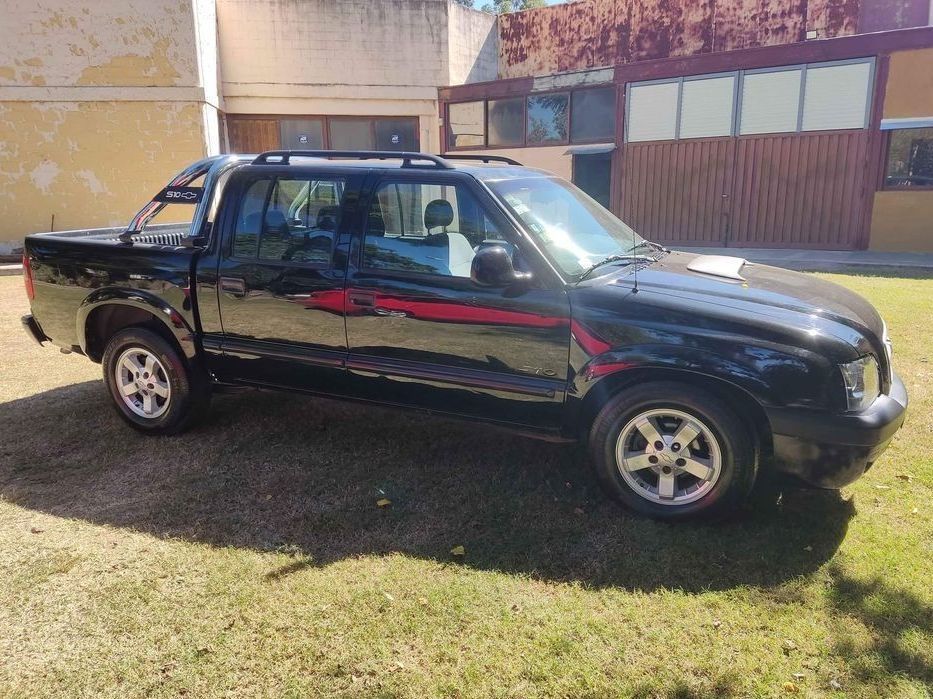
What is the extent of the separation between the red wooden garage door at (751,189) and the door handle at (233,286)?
48.5ft

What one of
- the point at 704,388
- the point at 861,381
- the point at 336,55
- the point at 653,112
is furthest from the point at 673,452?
the point at 336,55

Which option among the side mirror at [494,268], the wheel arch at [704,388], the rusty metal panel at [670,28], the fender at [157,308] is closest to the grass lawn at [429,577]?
the wheel arch at [704,388]

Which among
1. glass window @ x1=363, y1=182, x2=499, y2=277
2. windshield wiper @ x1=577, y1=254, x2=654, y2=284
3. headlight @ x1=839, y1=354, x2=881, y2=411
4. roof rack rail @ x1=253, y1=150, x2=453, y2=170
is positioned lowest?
headlight @ x1=839, y1=354, x2=881, y2=411

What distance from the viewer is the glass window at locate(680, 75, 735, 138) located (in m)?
16.1

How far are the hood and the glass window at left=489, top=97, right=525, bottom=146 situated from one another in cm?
1574

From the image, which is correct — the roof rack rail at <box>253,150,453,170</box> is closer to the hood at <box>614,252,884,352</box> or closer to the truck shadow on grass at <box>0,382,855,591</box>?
the hood at <box>614,252,884,352</box>

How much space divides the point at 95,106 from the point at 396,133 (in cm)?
727

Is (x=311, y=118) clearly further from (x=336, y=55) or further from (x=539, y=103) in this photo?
(x=539, y=103)

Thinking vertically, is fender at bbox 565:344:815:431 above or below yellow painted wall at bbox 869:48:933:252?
below

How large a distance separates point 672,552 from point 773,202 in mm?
14923

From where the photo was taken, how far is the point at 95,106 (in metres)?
15.3

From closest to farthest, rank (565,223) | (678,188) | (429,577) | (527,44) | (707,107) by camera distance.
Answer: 1. (429,577)
2. (565,223)
3. (707,107)
4. (678,188)
5. (527,44)

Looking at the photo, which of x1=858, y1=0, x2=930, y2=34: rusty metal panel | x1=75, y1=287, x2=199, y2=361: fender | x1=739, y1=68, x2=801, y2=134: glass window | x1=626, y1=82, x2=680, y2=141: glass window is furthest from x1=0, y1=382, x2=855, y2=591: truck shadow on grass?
x1=858, y1=0, x2=930, y2=34: rusty metal panel

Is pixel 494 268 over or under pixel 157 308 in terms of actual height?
over
